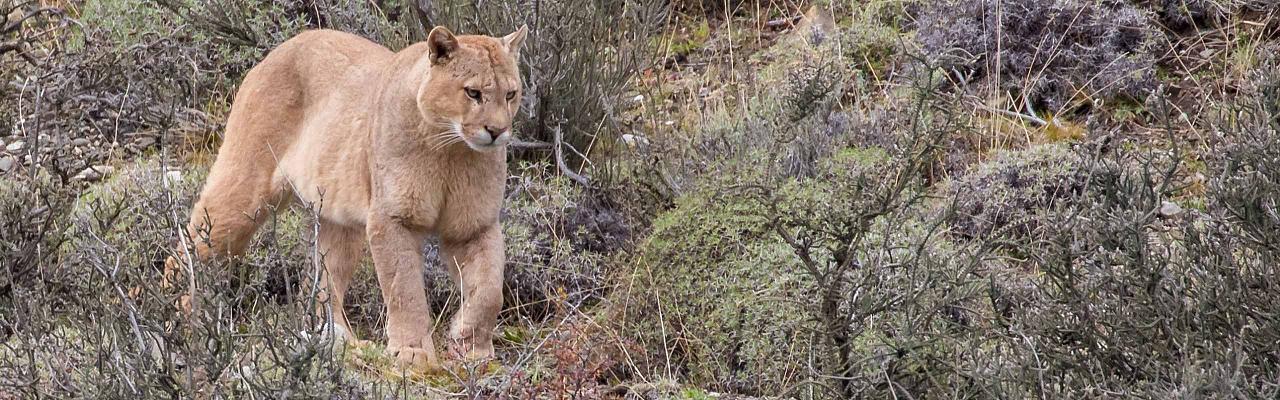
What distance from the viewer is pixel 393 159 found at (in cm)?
616

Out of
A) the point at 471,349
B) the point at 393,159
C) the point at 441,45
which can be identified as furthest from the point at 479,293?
the point at 441,45

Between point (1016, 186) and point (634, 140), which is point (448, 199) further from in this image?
point (1016, 186)

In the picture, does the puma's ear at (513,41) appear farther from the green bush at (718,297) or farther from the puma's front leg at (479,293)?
the green bush at (718,297)

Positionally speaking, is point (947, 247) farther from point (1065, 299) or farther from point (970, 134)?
point (970, 134)

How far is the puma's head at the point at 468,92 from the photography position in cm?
593

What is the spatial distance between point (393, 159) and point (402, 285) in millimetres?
510

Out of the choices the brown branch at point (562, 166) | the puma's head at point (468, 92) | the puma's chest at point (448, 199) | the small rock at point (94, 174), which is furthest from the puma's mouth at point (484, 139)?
the small rock at point (94, 174)

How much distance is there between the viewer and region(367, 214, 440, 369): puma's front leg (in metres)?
6.21

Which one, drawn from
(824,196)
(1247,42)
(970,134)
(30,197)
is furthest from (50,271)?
(1247,42)

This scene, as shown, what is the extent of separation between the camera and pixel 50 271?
5875 millimetres

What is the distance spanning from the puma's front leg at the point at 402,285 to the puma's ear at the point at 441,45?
673 mm

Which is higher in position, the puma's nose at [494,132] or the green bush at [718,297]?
the puma's nose at [494,132]

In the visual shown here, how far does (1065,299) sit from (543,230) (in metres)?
3.14

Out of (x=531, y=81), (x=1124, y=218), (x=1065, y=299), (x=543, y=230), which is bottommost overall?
(x=543, y=230)
